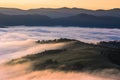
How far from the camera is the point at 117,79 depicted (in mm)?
133750

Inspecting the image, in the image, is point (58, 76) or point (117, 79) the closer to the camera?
point (117, 79)

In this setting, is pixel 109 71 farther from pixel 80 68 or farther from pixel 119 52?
pixel 119 52

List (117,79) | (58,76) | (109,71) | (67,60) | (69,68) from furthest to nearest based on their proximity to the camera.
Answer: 1. (67,60)
2. (69,68)
3. (58,76)
4. (109,71)
5. (117,79)

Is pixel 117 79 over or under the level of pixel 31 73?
over

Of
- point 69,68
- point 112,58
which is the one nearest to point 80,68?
point 69,68

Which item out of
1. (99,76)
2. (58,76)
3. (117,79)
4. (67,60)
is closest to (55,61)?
(67,60)

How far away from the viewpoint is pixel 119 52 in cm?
19375

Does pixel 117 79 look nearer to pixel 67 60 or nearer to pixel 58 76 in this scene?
pixel 58 76

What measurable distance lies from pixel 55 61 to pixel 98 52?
859 inches

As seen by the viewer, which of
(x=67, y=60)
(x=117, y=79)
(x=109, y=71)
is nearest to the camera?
(x=117, y=79)

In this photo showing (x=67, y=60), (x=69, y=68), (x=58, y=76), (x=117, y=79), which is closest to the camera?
(x=117, y=79)

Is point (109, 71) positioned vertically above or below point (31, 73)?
above

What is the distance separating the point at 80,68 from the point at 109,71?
2604 centimetres

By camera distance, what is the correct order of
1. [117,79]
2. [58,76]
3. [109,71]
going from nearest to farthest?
[117,79], [109,71], [58,76]
